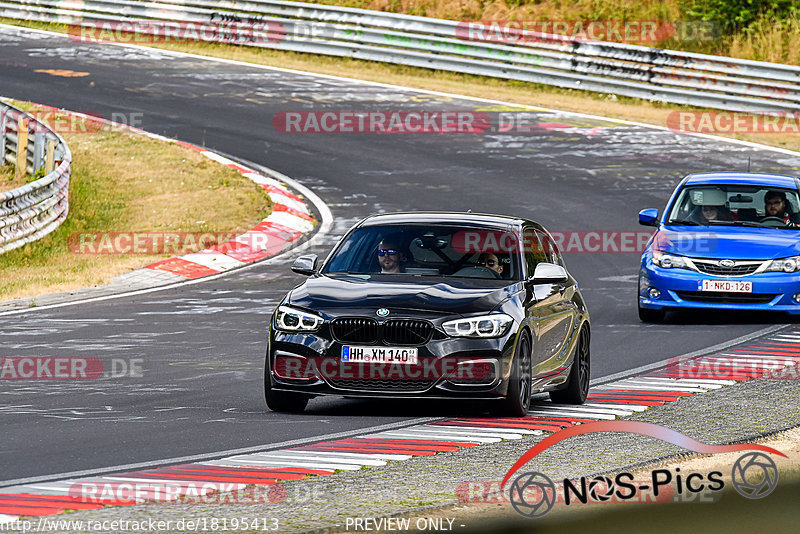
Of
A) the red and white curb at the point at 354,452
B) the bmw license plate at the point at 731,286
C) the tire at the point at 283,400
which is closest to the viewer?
the red and white curb at the point at 354,452

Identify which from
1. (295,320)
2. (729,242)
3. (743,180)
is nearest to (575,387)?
(295,320)

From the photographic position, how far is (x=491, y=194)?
2508cm

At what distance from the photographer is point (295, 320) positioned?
35.1 feet

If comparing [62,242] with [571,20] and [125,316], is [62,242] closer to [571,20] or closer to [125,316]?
[125,316]

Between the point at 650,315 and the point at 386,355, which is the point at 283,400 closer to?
the point at 386,355

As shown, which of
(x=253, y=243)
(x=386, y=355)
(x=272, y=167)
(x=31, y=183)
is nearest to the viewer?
(x=386, y=355)

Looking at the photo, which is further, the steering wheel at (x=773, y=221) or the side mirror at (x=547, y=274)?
the steering wheel at (x=773, y=221)

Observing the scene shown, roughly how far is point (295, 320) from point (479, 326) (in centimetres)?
129

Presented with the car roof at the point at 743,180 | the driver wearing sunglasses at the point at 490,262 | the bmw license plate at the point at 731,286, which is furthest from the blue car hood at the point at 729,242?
the driver wearing sunglasses at the point at 490,262

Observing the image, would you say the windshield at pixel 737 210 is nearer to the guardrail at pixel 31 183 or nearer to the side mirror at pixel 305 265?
the side mirror at pixel 305 265

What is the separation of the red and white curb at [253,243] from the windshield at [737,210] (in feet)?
20.1

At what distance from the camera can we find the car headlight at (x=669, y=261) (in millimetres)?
16922

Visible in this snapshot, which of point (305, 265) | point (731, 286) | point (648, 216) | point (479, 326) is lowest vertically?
point (731, 286)

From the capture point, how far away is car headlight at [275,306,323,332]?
1060cm
